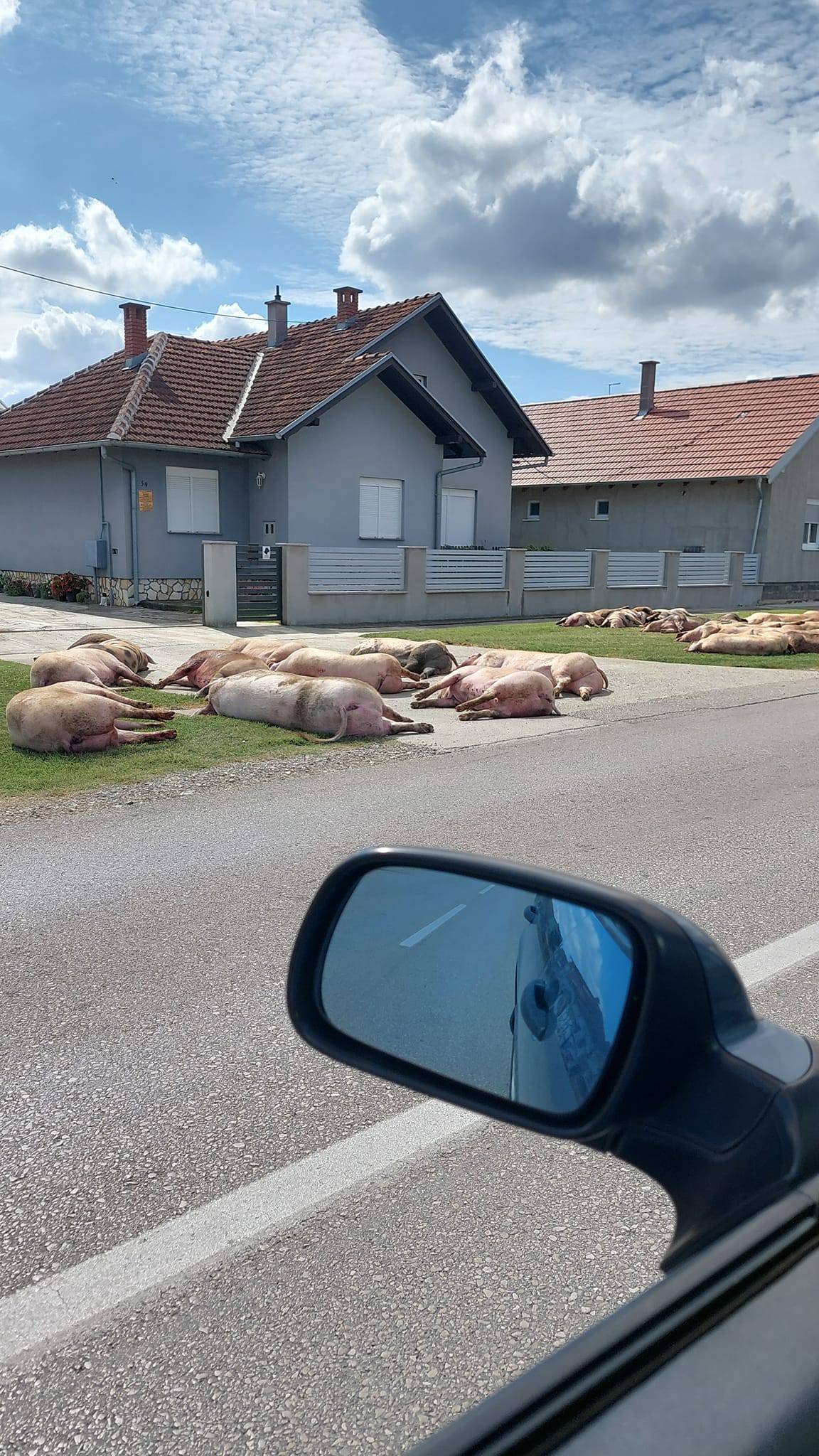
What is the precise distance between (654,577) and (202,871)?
77.8 feet

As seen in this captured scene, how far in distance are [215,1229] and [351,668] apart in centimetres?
955

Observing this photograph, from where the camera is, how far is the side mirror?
1.31 metres

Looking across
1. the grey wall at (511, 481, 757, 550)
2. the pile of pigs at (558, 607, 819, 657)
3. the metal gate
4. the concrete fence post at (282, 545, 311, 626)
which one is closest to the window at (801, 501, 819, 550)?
the grey wall at (511, 481, 757, 550)

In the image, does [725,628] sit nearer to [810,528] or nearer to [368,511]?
[368,511]

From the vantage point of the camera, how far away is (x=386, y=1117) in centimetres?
341

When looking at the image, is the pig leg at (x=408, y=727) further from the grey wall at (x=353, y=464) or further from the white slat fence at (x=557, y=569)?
the white slat fence at (x=557, y=569)

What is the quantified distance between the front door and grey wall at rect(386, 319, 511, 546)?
18cm

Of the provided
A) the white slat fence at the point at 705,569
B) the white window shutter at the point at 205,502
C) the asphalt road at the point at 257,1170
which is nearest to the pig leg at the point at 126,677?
the asphalt road at the point at 257,1170

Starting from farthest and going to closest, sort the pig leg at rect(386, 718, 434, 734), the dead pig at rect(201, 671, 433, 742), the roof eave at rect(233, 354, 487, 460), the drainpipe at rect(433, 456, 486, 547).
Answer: the drainpipe at rect(433, 456, 486, 547), the roof eave at rect(233, 354, 487, 460), the pig leg at rect(386, 718, 434, 734), the dead pig at rect(201, 671, 433, 742)

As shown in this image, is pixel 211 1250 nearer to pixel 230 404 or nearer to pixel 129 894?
pixel 129 894

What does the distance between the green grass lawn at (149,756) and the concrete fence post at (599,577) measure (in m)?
17.0

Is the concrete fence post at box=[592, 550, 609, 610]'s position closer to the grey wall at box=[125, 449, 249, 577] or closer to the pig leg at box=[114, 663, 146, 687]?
the grey wall at box=[125, 449, 249, 577]

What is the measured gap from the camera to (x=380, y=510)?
2628 cm

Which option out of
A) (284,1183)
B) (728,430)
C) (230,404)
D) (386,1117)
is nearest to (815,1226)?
(284,1183)
